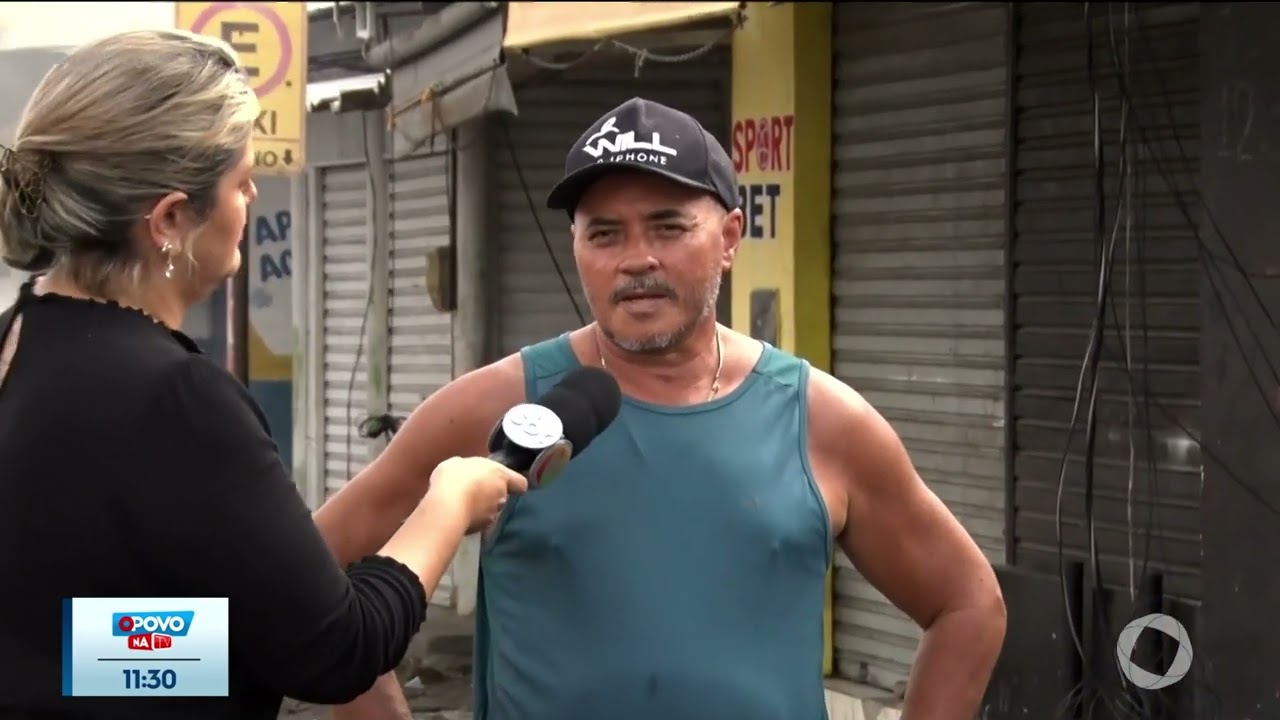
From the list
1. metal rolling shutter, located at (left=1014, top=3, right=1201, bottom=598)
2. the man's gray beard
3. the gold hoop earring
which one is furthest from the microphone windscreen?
metal rolling shutter, located at (left=1014, top=3, right=1201, bottom=598)

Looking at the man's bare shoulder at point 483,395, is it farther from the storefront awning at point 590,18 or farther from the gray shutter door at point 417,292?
the gray shutter door at point 417,292

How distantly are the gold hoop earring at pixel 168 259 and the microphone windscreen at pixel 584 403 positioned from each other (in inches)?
22.2

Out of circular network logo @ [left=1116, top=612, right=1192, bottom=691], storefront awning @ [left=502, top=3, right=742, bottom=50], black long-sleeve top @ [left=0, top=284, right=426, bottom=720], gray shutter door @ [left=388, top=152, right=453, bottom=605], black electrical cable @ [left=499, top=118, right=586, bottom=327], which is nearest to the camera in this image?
black long-sleeve top @ [left=0, top=284, right=426, bottom=720]

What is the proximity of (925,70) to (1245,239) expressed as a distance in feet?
8.07

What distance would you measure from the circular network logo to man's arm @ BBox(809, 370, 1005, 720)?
3.05 metres

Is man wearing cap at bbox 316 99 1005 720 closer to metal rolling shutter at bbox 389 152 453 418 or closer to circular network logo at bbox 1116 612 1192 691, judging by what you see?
circular network logo at bbox 1116 612 1192 691

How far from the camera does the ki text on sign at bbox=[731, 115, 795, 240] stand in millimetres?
8570

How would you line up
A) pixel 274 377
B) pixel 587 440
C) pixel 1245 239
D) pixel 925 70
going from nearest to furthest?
pixel 587 440 < pixel 1245 239 < pixel 925 70 < pixel 274 377

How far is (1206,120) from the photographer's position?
5.95m

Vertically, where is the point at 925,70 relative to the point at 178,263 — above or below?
above

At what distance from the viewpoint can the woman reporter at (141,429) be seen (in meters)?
2.17

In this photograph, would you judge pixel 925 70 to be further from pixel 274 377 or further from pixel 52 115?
pixel 274 377

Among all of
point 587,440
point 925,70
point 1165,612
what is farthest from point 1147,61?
point 587,440

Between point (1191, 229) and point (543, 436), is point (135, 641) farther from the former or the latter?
point (1191, 229)
